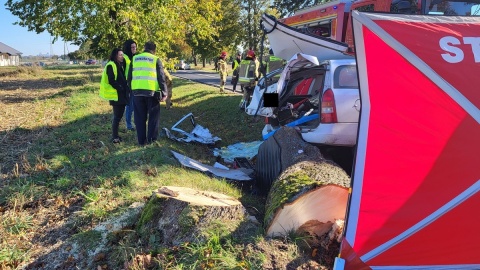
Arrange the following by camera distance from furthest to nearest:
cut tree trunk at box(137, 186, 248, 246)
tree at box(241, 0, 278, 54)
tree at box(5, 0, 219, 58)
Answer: tree at box(241, 0, 278, 54)
tree at box(5, 0, 219, 58)
cut tree trunk at box(137, 186, 248, 246)

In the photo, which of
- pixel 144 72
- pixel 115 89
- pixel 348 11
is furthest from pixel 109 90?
pixel 348 11

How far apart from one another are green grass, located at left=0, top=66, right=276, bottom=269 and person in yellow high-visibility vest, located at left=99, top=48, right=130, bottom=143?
1.31 ft

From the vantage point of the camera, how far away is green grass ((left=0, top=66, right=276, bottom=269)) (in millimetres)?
2975

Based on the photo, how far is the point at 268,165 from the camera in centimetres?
487

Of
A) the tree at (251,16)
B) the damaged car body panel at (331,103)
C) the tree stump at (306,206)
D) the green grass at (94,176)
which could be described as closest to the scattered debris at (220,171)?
the green grass at (94,176)

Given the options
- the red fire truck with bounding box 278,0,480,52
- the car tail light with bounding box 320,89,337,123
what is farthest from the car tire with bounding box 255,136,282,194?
the red fire truck with bounding box 278,0,480,52

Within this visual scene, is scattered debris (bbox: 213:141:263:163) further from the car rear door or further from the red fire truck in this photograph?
the red fire truck

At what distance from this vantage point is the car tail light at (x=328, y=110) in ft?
15.6

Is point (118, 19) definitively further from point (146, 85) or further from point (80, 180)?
point (80, 180)

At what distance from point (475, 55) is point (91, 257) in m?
3.22

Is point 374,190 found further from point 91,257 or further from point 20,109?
point 20,109

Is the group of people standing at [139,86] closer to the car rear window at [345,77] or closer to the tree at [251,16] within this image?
the car rear window at [345,77]

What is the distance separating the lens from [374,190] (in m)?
2.55

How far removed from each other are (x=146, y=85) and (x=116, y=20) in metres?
10.1
